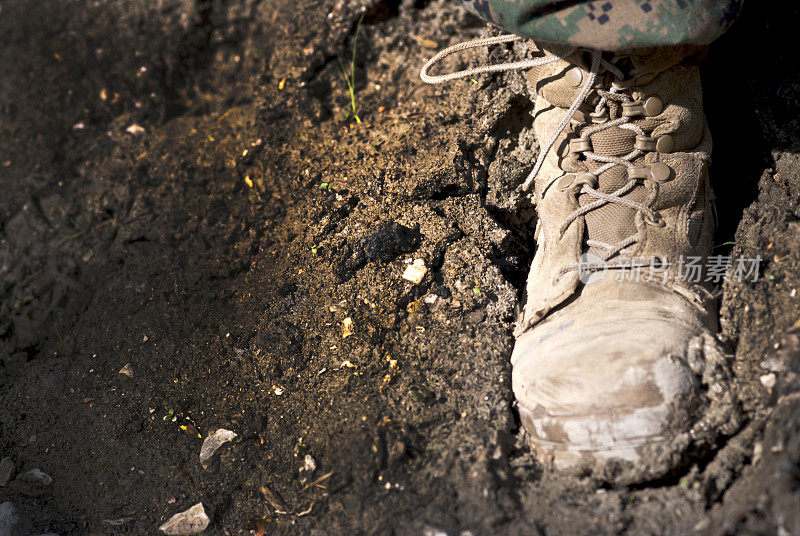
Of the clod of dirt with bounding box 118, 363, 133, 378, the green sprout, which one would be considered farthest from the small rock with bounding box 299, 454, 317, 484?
the green sprout

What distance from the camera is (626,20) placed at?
123 centimetres

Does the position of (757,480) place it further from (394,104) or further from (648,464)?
(394,104)

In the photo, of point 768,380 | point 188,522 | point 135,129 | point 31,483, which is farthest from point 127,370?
point 768,380

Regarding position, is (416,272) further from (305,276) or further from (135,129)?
(135,129)

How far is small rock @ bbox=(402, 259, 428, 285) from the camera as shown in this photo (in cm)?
148

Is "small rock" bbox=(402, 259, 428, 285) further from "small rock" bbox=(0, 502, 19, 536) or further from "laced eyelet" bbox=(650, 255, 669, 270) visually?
"small rock" bbox=(0, 502, 19, 536)

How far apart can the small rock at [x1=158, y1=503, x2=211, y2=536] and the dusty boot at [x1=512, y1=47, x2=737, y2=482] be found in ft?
2.40

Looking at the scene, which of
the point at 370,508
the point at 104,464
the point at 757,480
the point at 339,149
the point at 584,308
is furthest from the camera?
the point at 339,149

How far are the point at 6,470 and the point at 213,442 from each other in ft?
1.84

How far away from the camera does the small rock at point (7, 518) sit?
1368mm

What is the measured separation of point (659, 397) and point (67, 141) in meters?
2.06

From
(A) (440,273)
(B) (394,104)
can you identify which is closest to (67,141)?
(B) (394,104)

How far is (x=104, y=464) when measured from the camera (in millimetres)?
1432

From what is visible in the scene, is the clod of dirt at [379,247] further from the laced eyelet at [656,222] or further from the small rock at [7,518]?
the small rock at [7,518]
